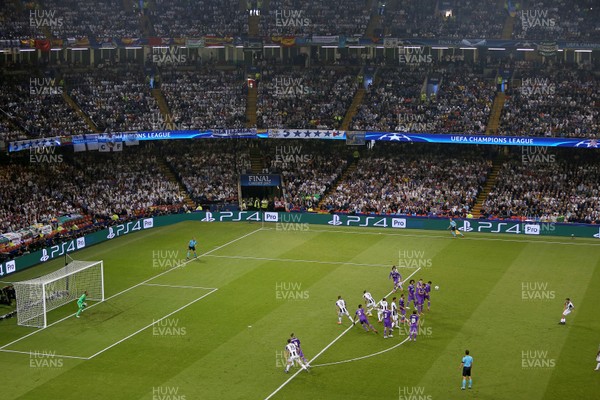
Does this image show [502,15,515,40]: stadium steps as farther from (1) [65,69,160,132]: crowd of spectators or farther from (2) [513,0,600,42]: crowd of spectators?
(1) [65,69,160,132]: crowd of spectators

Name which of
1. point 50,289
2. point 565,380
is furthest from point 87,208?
point 565,380

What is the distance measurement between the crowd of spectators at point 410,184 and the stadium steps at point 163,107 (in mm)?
14045

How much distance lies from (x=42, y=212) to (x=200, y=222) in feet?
37.8

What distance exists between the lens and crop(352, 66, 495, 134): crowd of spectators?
63625mm

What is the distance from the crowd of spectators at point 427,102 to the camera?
63.6 metres

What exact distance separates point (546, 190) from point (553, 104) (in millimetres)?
8260

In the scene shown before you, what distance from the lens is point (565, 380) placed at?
28.7 meters

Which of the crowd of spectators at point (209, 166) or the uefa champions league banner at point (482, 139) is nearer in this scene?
the uefa champions league banner at point (482, 139)

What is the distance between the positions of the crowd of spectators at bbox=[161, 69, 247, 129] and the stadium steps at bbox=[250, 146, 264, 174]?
2.58 meters
